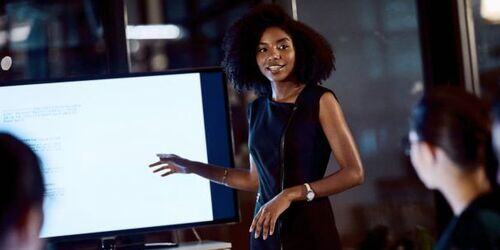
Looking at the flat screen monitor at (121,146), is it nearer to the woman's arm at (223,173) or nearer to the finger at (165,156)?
the finger at (165,156)

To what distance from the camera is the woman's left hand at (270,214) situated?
10.4ft

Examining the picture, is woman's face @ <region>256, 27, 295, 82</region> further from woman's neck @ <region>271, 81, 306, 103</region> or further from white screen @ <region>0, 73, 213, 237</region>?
white screen @ <region>0, 73, 213, 237</region>

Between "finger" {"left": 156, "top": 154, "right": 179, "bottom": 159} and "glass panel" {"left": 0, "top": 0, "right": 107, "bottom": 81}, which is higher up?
"glass panel" {"left": 0, "top": 0, "right": 107, "bottom": 81}

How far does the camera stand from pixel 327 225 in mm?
3355

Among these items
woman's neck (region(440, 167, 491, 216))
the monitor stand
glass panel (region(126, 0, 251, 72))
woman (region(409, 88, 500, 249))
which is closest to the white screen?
the monitor stand

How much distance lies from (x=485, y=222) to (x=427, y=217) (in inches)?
126

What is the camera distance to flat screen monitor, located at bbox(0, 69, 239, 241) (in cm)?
385

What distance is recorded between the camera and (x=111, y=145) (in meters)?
3.89

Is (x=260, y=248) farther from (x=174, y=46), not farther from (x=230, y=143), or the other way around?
(x=174, y=46)

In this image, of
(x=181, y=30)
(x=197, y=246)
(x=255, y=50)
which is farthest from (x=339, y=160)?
(x=181, y=30)

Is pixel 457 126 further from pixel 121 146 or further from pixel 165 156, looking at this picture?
pixel 121 146

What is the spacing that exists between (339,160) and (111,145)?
106cm

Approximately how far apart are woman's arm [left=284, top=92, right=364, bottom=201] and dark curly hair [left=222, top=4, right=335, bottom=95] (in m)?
0.19

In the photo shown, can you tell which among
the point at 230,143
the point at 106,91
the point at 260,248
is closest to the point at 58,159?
the point at 106,91
